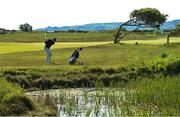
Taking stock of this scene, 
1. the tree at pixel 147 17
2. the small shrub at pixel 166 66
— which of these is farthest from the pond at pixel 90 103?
the tree at pixel 147 17

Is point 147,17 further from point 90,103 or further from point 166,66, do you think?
point 90,103

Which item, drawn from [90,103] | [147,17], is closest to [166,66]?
[90,103]

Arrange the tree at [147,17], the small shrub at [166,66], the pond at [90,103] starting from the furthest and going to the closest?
1. the tree at [147,17]
2. the small shrub at [166,66]
3. the pond at [90,103]

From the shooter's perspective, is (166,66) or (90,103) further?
(166,66)

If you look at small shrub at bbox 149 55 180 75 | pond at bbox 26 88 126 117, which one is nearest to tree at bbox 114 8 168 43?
small shrub at bbox 149 55 180 75

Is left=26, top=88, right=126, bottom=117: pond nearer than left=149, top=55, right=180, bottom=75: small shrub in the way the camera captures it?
Yes

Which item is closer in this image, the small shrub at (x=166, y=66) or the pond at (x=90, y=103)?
the pond at (x=90, y=103)

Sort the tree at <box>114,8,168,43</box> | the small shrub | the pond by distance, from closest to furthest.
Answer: the pond, the small shrub, the tree at <box>114,8,168,43</box>

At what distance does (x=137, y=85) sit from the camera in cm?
2419

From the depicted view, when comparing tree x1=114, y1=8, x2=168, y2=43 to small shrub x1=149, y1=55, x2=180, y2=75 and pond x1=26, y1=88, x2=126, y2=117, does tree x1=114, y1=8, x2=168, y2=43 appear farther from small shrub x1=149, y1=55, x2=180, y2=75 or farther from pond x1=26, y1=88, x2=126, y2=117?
pond x1=26, y1=88, x2=126, y2=117

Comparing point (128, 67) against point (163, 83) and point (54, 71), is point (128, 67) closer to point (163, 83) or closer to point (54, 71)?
point (54, 71)

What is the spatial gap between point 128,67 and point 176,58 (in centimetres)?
310

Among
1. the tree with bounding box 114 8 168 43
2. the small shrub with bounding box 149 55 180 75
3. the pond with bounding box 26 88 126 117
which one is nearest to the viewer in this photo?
the pond with bounding box 26 88 126 117

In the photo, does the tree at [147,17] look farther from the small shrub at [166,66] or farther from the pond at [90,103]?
the pond at [90,103]
